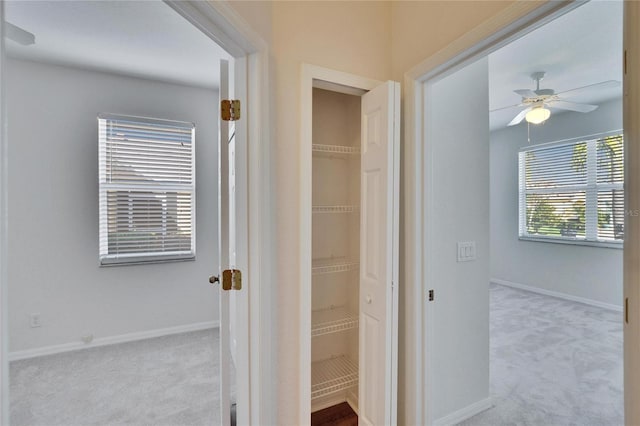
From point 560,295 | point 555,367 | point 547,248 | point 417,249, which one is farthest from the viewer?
point 547,248

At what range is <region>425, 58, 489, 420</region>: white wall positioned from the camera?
183cm

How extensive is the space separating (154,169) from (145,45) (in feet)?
3.90

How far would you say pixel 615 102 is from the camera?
403 cm

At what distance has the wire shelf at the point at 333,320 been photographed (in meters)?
1.77

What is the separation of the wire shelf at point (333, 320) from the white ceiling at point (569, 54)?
2453mm

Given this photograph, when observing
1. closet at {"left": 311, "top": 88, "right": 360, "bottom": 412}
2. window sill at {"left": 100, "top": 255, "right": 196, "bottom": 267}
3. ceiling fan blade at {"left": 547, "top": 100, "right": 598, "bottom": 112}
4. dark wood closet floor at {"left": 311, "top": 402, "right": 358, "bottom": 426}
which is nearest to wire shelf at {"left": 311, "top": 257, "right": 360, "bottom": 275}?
closet at {"left": 311, "top": 88, "right": 360, "bottom": 412}

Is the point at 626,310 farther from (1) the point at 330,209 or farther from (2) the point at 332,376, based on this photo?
(2) the point at 332,376

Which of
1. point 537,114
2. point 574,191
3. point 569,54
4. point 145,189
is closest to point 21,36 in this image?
point 145,189

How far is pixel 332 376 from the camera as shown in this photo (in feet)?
6.37

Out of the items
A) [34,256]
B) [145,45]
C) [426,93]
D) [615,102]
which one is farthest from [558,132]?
[34,256]

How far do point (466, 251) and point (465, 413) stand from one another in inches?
41.4

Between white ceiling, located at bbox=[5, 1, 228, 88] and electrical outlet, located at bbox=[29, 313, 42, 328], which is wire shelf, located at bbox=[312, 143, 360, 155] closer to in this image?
white ceiling, located at bbox=[5, 1, 228, 88]

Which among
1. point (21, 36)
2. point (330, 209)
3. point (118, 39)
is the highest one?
point (118, 39)

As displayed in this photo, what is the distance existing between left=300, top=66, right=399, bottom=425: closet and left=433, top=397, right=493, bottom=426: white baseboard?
545mm
